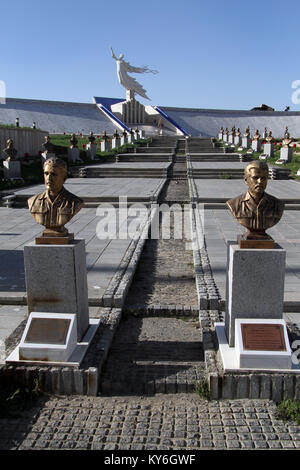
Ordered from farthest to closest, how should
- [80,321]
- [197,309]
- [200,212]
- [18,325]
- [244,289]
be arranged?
[200,212]
[197,309]
[18,325]
[80,321]
[244,289]

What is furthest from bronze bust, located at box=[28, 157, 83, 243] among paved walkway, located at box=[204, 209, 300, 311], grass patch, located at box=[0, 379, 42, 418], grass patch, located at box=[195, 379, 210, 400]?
paved walkway, located at box=[204, 209, 300, 311]

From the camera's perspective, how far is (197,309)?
5.19 m

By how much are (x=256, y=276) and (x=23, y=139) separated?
19866 millimetres

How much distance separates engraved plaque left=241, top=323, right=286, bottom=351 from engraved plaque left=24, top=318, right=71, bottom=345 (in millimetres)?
1577

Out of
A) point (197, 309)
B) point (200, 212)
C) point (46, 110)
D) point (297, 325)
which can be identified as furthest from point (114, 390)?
point (46, 110)

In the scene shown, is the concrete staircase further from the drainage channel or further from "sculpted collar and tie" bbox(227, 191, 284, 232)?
"sculpted collar and tie" bbox(227, 191, 284, 232)

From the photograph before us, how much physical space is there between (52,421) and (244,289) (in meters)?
1.91

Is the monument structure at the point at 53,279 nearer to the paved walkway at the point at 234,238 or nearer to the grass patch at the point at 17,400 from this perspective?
the grass patch at the point at 17,400

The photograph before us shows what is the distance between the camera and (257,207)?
3805 millimetres

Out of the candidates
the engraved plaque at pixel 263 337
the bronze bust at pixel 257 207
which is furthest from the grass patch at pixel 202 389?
the bronze bust at pixel 257 207

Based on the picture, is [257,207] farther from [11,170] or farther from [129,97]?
[129,97]

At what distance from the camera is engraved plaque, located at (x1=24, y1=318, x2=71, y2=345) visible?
12.4 ft

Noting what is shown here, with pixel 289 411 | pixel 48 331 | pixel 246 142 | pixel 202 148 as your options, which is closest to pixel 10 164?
pixel 48 331
